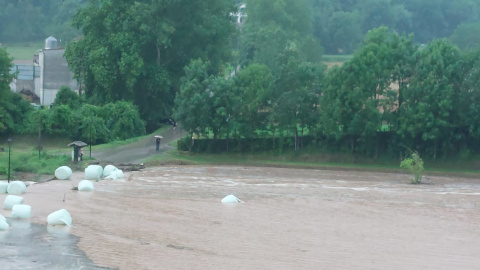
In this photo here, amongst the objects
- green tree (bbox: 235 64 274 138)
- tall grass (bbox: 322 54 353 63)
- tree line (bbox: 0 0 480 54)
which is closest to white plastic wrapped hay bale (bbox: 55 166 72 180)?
green tree (bbox: 235 64 274 138)

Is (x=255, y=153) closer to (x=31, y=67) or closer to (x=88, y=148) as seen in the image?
(x=88, y=148)

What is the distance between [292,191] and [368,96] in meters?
10.8

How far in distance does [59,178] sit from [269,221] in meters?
11.7

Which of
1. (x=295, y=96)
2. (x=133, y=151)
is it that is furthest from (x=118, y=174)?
(x=295, y=96)

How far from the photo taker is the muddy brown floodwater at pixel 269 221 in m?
20.9

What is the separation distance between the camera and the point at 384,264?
2062 cm

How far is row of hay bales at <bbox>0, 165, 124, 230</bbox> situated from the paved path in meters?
5.34

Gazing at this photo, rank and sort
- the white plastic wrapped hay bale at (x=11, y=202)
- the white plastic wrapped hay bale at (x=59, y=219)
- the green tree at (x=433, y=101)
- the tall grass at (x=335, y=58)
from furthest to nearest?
the tall grass at (x=335, y=58)
the green tree at (x=433, y=101)
the white plastic wrapped hay bale at (x=11, y=202)
the white plastic wrapped hay bale at (x=59, y=219)

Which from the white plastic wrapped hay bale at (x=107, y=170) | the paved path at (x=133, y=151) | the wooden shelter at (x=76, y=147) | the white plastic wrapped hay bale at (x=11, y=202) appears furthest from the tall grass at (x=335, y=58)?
the white plastic wrapped hay bale at (x=11, y=202)

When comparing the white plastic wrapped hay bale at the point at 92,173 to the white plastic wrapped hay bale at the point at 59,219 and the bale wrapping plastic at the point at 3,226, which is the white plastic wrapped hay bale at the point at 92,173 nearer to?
the white plastic wrapped hay bale at the point at 59,219

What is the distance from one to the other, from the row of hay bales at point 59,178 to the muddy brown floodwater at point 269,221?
18.3 inches

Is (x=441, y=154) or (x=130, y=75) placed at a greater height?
(x=130, y=75)

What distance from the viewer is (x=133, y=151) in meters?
44.2

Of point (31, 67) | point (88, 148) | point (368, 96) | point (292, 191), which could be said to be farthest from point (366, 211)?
point (31, 67)
